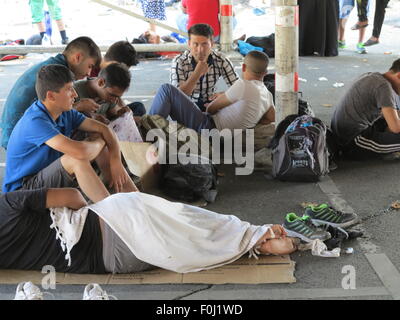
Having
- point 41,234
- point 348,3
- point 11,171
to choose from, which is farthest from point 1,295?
point 348,3

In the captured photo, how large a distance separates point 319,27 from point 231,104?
545 cm

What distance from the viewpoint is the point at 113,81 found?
4.50 meters

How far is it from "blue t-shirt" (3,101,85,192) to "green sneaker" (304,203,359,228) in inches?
67.4

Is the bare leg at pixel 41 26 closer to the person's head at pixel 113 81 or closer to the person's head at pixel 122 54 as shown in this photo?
the person's head at pixel 122 54

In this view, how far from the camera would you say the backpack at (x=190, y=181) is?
4457 millimetres

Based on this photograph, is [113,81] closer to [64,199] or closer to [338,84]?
[64,199]

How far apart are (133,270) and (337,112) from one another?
276 cm

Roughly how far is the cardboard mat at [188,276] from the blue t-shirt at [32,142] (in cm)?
76

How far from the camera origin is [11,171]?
3.89 meters

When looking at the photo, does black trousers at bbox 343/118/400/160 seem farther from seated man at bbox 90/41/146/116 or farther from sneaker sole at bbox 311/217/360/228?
seated man at bbox 90/41/146/116

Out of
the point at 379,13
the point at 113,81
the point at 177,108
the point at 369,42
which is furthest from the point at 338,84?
the point at 113,81

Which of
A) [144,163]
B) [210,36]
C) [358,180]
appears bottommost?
[358,180]

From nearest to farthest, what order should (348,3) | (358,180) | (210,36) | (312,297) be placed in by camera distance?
(312,297), (358,180), (210,36), (348,3)

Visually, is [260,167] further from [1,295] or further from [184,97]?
[1,295]
